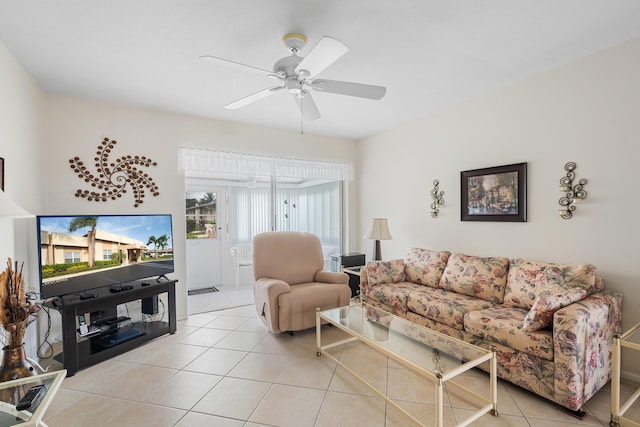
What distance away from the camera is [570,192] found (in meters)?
2.51

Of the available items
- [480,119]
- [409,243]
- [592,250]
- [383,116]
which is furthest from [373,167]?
[592,250]

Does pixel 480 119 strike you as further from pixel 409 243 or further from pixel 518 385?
pixel 518 385

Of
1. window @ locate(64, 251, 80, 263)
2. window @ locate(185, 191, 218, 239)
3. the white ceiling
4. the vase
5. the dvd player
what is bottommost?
the dvd player

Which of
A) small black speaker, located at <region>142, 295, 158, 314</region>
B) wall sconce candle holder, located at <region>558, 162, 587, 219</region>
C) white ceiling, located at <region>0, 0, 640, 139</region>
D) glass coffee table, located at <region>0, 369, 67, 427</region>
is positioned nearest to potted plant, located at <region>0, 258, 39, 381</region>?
glass coffee table, located at <region>0, 369, 67, 427</region>

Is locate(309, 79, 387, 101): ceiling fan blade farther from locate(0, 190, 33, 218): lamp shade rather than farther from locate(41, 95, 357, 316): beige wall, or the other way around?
locate(41, 95, 357, 316): beige wall

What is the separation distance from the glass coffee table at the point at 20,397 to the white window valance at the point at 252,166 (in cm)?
256

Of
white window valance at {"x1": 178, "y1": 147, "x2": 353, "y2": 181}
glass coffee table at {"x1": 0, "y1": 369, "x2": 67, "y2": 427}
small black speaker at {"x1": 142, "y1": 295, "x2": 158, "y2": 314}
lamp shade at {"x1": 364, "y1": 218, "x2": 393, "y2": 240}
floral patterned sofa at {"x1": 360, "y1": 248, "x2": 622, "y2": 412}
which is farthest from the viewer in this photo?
lamp shade at {"x1": 364, "y1": 218, "x2": 393, "y2": 240}

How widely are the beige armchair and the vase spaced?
1.70 meters

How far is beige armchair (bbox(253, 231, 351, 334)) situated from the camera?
298 cm

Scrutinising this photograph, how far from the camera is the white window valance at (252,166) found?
374 cm

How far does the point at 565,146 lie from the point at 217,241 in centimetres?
439

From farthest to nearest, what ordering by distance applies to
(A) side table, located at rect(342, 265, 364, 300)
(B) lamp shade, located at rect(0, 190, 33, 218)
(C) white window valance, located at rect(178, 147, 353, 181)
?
(A) side table, located at rect(342, 265, 364, 300) < (C) white window valance, located at rect(178, 147, 353, 181) < (B) lamp shade, located at rect(0, 190, 33, 218)

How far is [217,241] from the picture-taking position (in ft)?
15.7

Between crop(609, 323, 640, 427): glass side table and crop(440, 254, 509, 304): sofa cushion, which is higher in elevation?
crop(440, 254, 509, 304): sofa cushion
